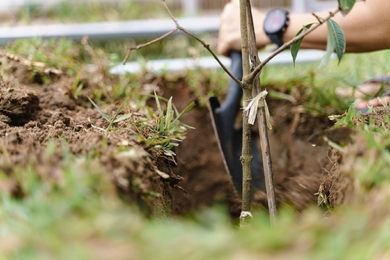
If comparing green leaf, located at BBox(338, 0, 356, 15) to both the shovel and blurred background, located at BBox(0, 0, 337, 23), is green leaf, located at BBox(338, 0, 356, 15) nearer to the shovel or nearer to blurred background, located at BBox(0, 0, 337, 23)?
the shovel

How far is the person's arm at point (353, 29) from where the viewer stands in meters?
1.66

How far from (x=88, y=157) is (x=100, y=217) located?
0.23m

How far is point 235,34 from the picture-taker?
7.30ft

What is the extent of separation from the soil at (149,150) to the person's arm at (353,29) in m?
0.30

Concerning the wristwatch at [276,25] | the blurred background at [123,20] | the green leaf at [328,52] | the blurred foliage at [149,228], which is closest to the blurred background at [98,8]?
the blurred background at [123,20]

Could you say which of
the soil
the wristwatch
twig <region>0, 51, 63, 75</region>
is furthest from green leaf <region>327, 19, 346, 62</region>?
twig <region>0, 51, 63, 75</region>

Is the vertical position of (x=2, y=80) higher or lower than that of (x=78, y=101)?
higher

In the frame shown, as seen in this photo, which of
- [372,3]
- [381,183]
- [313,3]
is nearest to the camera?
[381,183]

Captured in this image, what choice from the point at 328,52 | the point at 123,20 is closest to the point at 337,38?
the point at 328,52

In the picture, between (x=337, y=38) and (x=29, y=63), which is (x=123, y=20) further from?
(x=337, y=38)

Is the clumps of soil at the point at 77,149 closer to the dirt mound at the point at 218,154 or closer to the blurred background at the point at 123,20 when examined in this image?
the dirt mound at the point at 218,154

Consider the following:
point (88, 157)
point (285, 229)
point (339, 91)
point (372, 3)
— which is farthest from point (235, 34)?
point (285, 229)

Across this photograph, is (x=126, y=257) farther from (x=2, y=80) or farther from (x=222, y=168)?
(x=222, y=168)

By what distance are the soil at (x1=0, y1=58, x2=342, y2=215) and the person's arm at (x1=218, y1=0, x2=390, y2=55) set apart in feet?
0.99
